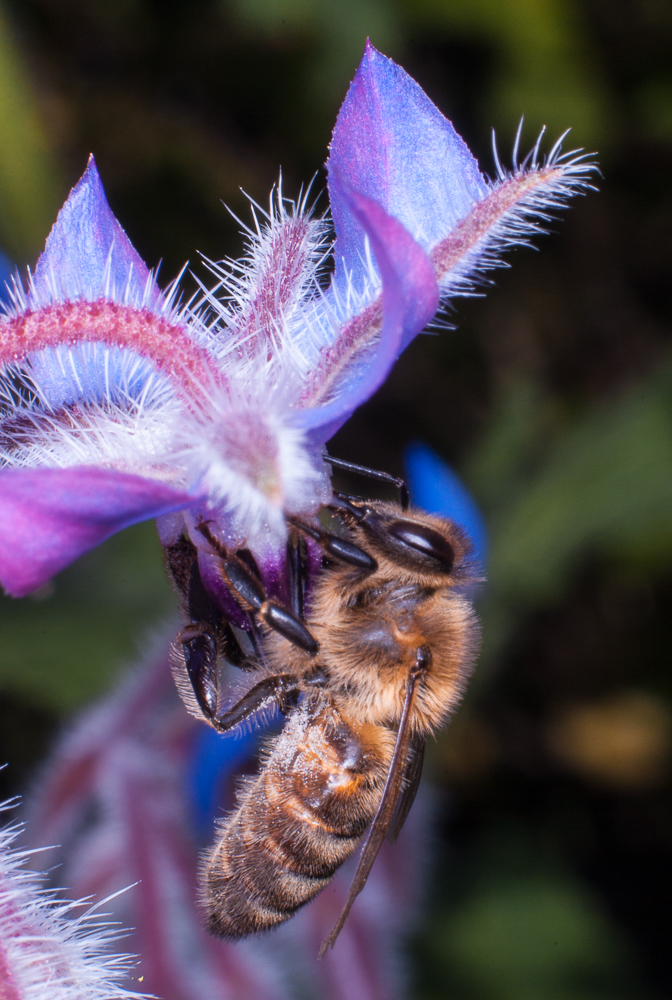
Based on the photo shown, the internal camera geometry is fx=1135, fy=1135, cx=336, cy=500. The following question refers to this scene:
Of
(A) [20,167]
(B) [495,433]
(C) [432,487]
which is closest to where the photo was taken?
(C) [432,487]

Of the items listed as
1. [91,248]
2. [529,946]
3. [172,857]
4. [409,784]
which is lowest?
[529,946]

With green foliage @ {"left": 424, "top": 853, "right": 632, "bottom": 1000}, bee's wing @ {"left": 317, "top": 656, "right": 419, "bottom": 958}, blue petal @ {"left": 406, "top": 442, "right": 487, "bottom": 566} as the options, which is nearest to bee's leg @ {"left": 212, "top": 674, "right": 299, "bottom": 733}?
bee's wing @ {"left": 317, "top": 656, "right": 419, "bottom": 958}

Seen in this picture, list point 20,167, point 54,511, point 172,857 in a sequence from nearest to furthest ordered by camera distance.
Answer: point 54,511
point 172,857
point 20,167

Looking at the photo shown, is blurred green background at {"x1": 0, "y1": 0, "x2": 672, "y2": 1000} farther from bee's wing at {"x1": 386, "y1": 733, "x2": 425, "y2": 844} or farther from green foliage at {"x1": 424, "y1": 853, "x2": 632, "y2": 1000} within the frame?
bee's wing at {"x1": 386, "y1": 733, "x2": 425, "y2": 844}

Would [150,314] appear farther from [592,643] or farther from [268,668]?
[592,643]

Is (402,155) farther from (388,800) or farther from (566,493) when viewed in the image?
(566,493)

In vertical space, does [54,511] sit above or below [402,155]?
below

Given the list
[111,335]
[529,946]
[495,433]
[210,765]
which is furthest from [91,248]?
[529,946]

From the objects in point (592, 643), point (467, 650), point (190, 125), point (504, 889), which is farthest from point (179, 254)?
point (467, 650)
